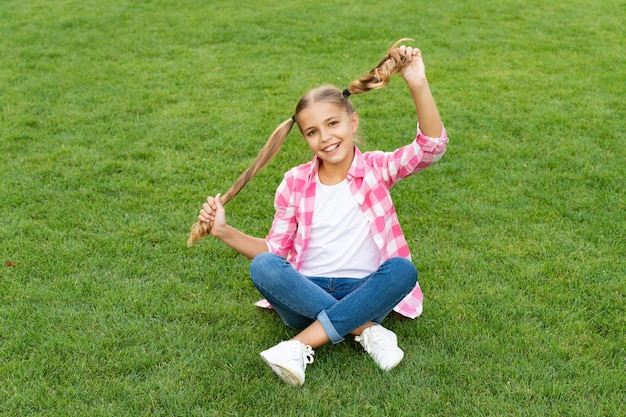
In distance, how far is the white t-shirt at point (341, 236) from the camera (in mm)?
3357

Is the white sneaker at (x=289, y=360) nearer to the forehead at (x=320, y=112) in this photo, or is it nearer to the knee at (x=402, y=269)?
the knee at (x=402, y=269)

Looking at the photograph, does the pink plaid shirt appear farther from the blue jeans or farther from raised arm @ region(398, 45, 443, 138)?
the blue jeans

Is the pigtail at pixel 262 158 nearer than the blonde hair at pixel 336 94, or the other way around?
the blonde hair at pixel 336 94

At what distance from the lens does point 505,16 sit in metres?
9.53

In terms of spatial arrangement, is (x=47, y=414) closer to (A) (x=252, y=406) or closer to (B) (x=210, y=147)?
(A) (x=252, y=406)

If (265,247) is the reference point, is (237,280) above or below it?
below

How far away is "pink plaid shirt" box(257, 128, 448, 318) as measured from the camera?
3307 millimetres

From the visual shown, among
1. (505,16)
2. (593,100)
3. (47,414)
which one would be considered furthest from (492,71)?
(47,414)

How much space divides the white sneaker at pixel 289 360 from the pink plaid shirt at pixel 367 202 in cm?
49

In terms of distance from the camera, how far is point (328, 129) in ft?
10.6

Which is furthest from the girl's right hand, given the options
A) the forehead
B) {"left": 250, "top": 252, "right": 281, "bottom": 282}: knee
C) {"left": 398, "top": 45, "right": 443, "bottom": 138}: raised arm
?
{"left": 398, "top": 45, "right": 443, "bottom": 138}: raised arm

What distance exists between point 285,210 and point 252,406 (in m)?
0.96

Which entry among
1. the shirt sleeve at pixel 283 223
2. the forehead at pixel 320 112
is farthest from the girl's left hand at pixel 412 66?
the shirt sleeve at pixel 283 223

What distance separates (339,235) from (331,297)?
1.03 ft
